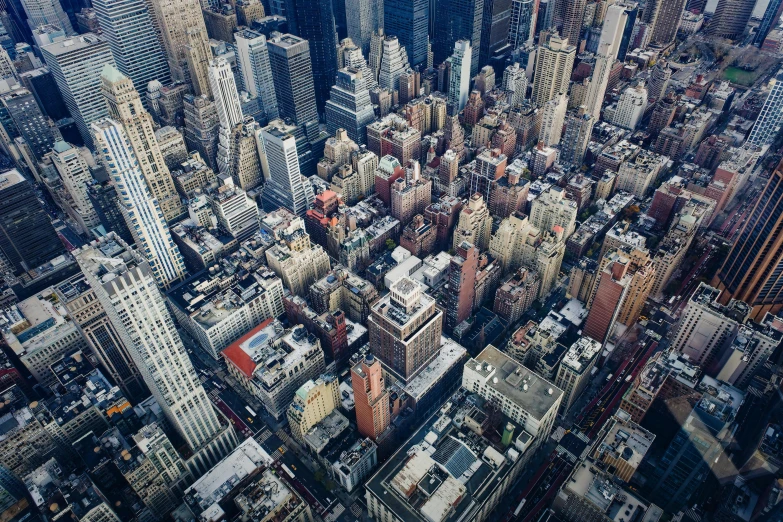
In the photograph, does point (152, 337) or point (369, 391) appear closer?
point (152, 337)

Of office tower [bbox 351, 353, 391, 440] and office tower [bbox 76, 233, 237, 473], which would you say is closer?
office tower [bbox 76, 233, 237, 473]

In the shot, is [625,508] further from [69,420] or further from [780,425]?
[69,420]

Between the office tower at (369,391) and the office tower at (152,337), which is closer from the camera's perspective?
the office tower at (152,337)

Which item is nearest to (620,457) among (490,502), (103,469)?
(490,502)

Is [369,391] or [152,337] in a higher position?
[152,337]
